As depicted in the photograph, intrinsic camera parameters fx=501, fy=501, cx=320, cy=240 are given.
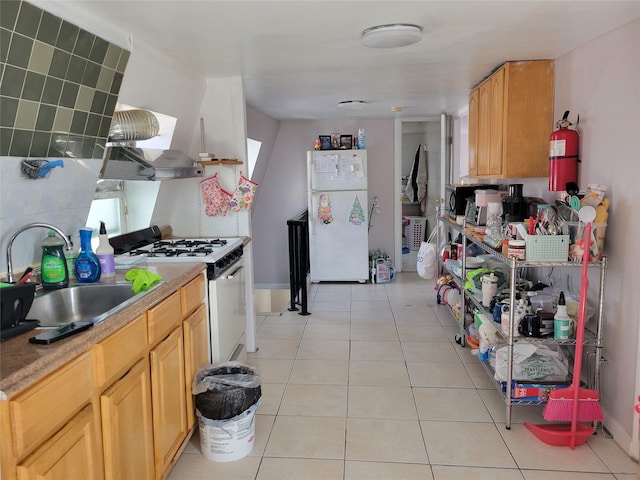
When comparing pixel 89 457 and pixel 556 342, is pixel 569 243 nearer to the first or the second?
pixel 556 342

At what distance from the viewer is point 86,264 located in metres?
2.22

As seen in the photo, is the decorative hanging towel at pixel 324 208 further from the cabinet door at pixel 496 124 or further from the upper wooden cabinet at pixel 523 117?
the upper wooden cabinet at pixel 523 117

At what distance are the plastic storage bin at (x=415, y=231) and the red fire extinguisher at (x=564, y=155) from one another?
200 inches

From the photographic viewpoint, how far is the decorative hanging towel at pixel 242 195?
3.61 metres

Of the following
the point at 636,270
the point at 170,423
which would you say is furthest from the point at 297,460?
the point at 636,270

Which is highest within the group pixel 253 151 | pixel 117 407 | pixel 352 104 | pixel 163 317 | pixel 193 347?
pixel 352 104

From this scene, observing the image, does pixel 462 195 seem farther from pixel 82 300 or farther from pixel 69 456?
pixel 69 456

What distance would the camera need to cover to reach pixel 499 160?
3365 mm

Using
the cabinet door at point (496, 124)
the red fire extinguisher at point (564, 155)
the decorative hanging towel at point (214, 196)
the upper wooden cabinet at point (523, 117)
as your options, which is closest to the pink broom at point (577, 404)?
the red fire extinguisher at point (564, 155)

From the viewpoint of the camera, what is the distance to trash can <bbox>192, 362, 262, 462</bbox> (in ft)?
7.73

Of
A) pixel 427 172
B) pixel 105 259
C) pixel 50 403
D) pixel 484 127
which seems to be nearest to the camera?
pixel 50 403

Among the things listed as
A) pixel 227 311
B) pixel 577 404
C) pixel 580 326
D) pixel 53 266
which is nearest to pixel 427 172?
pixel 227 311

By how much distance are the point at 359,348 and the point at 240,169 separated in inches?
64.1

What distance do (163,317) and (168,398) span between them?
36 centimetres
